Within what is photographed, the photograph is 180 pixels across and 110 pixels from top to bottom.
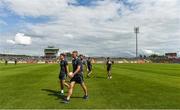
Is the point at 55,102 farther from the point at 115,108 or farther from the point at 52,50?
the point at 52,50

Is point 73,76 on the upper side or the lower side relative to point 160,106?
upper

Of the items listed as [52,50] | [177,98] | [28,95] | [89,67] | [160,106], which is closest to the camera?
[160,106]

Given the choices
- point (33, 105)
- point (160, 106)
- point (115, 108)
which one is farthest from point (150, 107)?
point (33, 105)

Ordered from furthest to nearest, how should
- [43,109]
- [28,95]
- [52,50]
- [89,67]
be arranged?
[52,50] → [89,67] → [28,95] → [43,109]

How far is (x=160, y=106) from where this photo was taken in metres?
12.0

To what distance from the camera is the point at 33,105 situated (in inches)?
477

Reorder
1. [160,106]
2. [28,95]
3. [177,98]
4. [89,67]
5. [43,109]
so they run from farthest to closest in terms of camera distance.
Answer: [89,67] → [28,95] → [177,98] → [160,106] → [43,109]

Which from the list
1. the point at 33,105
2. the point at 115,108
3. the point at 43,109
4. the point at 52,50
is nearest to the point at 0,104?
the point at 33,105

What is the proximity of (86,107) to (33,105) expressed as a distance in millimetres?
2225

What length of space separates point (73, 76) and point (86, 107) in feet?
7.03

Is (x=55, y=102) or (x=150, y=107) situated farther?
(x=55, y=102)

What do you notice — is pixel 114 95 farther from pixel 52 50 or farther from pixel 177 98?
pixel 52 50

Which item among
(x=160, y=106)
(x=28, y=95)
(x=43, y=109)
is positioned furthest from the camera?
(x=28, y=95)

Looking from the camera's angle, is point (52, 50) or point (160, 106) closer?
point (160, 106)
